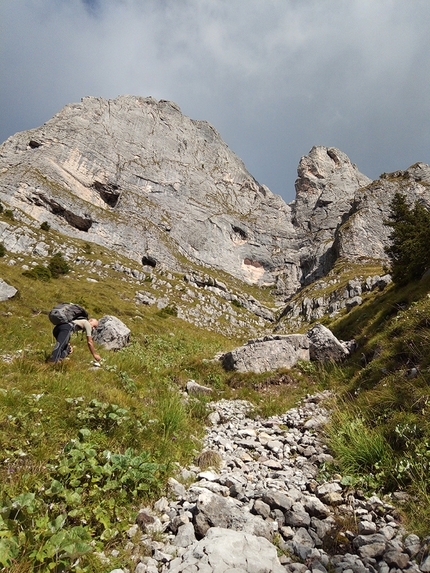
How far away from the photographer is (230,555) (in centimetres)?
331

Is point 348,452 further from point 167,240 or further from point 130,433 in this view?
point 167,240

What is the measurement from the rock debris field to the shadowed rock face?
334 ft

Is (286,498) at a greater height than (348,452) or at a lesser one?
lesser

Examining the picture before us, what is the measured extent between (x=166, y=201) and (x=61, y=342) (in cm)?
14590

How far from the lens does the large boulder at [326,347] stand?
46.9ft

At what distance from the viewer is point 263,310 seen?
106 metres

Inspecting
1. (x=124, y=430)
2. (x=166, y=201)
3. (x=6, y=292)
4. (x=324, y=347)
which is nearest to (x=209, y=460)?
(x=124, y=430)

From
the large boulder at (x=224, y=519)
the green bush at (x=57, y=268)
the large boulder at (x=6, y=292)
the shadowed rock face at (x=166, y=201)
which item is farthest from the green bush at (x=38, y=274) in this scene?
the shadowed rock face at (x=166, y=201)

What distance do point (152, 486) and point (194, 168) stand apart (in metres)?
192

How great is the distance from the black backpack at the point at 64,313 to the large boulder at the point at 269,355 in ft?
25.1

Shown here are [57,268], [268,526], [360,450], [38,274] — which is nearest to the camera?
[268,526]

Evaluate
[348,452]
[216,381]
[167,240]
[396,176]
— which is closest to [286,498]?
[348,452]

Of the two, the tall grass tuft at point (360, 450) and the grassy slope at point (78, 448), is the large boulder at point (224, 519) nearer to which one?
the grassy slope at point (78, 448)

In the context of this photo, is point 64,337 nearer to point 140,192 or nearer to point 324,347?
point 324,347
